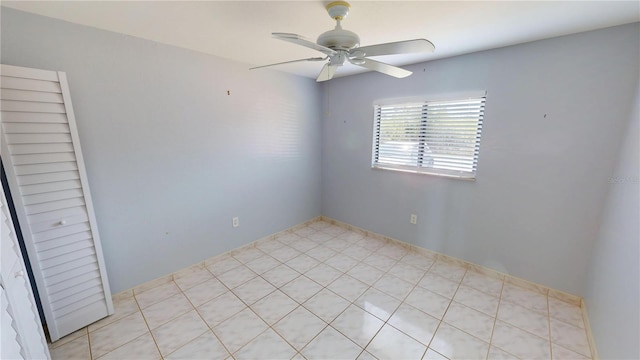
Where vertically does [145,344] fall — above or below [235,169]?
below

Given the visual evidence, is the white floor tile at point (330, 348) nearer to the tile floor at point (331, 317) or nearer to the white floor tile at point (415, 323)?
the tile floor at point (331, 317)

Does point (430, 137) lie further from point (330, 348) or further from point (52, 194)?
point (52, 194)

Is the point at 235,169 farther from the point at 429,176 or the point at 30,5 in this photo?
the point at 429,176

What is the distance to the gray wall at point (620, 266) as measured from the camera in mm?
1269

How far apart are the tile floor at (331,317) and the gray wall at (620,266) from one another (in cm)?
28

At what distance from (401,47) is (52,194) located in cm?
237

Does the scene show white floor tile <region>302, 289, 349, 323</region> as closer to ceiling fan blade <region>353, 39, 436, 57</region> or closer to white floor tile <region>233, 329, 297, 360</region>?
white floor tile <region>233, 329, 297, 360</region>

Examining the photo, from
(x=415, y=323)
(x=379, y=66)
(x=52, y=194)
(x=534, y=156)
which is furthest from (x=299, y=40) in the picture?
(x=534, y=156)

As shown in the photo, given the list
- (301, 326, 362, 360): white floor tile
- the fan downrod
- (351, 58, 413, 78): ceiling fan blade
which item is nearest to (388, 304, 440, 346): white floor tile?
(301, 326, 362, 360): white floor tile

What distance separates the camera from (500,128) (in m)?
2.23

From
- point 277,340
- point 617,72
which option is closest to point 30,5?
point 277,340

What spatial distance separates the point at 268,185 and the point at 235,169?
1.77 feet

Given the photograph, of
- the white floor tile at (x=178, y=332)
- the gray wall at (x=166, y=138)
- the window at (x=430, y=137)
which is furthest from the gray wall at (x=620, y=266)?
the gray wall at (x=166, y=138)

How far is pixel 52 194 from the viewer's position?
1580mm
